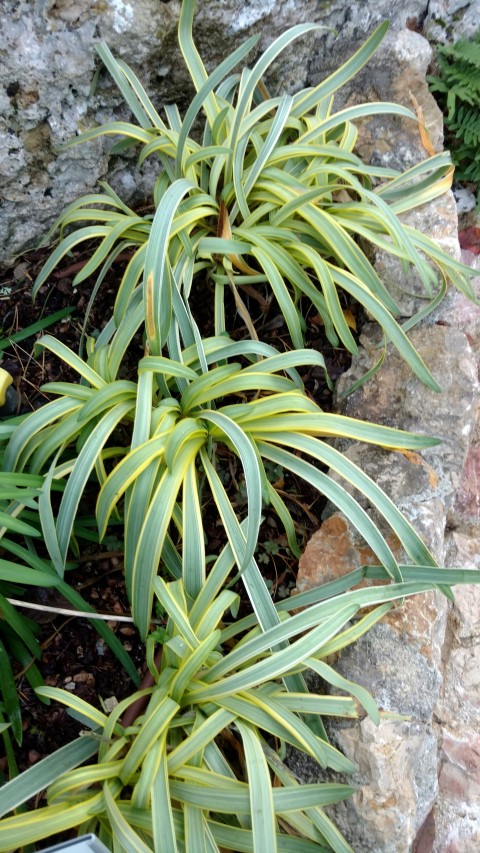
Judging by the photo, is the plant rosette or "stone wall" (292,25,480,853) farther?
"stone wall" (292,25,480,853)

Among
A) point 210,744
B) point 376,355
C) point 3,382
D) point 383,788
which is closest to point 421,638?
point 383,788

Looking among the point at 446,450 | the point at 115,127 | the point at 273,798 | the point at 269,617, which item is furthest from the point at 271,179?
the point at 273,798

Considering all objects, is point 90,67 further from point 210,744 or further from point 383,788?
point 383,788

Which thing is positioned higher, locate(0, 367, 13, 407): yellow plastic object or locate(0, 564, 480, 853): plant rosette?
locate(0, 367, 13, 407): yellow plastic object

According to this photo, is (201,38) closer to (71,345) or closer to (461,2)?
(71,345)

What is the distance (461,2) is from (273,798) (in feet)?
7.64

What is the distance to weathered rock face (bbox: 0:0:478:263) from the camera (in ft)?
4.66

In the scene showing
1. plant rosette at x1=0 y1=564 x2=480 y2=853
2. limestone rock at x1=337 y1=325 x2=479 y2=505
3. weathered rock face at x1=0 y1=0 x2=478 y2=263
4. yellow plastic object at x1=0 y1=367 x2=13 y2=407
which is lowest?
plant rosette at x1=0 y1=564 x2=480 y2=853

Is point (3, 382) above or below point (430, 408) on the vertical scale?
above

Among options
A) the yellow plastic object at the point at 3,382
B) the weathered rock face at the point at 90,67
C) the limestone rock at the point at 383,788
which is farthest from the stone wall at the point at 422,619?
the yellow plastic object at the point at 3,382

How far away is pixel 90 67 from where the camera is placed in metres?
1.49

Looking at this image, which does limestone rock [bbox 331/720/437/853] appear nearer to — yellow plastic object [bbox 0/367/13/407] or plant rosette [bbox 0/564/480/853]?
plant rosette [bbox 0/564/480/853]

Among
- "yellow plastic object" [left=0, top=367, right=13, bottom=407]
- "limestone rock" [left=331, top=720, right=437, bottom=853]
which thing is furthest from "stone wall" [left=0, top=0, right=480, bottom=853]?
"yellow plastic object" [left=0, top=367, right=13, bottom=407]

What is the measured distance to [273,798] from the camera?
40.8 inches
